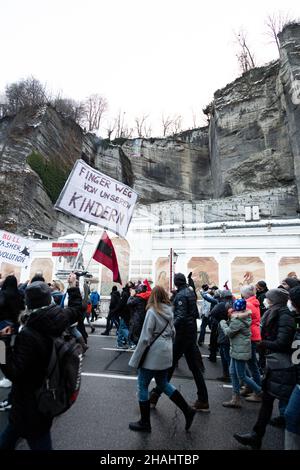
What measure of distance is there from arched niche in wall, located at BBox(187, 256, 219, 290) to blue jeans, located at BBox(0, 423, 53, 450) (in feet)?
57.6

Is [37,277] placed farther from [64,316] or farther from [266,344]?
[266,344]

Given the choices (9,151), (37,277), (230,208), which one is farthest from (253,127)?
(37,277)

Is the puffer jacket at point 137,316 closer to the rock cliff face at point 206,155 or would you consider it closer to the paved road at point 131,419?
the paved road at point 131,419

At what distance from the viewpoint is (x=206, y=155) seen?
45.0 m

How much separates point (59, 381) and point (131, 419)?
2131mm

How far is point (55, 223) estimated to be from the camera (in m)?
31.0

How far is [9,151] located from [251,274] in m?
28.5

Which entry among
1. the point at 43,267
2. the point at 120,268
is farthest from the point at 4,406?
the point at 43,267

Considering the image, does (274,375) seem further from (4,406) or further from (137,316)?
(4,406)

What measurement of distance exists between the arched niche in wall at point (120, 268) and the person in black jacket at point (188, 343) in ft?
53.5

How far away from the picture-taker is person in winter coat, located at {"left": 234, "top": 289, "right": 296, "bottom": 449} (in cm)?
291

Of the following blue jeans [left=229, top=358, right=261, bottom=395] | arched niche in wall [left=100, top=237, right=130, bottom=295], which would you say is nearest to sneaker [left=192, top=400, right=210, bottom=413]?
blue jeans [left=229, top=358, right=261, bottom=395]

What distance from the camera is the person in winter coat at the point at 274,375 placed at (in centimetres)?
291

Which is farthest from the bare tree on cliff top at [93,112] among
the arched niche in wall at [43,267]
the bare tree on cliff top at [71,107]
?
the arched niche in wall at [43,267]
